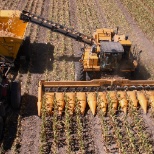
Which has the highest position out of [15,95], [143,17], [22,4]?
[22,4]

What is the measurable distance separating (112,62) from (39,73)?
359cm

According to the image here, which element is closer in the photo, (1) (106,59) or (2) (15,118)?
(2) (15,118)

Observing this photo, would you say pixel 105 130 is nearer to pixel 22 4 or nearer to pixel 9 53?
pixel 9 53

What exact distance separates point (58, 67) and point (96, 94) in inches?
143

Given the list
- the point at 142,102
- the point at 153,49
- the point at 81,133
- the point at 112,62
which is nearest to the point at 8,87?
the point at 81,133

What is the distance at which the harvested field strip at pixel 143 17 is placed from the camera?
18.4 meters

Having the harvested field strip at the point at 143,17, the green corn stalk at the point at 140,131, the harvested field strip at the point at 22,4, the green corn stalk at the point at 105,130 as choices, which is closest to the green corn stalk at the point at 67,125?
the green corn stalk at the point at 105,130

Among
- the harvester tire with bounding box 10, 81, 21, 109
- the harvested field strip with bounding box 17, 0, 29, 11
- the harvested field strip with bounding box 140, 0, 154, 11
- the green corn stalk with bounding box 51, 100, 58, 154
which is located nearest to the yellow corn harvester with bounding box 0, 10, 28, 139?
the harvester tire with bounding box 10, 81, 21, 109

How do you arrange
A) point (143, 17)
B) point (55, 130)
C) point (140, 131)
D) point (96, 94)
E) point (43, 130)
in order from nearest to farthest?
point (43, 130)
point (55, 130)
point (140, 131)
point (96, 94)
point (143, 17)

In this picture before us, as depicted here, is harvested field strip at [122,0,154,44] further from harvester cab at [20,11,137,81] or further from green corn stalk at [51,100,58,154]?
green corn stalk at [51,100,58,154]

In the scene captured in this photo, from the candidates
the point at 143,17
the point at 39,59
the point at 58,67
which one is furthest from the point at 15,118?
the point at 143,17

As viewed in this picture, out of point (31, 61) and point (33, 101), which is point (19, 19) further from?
point (33, 101)

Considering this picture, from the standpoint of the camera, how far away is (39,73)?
1313 cm

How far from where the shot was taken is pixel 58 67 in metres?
13.6
